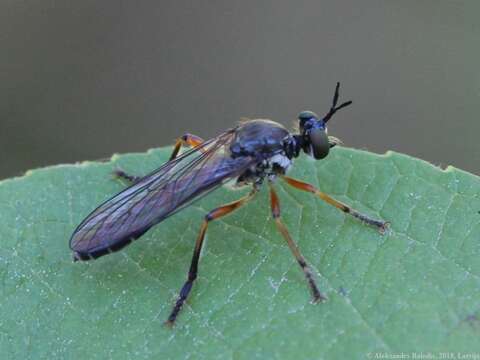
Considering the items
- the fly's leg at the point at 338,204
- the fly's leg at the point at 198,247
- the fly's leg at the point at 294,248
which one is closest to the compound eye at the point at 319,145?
the fly's leg at the point at 338,204

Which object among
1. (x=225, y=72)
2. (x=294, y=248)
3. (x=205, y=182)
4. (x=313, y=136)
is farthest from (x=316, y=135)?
(x=225, y=72)

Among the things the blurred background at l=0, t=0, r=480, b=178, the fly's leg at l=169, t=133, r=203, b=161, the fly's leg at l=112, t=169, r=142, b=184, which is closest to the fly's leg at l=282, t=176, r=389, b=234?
the fly's leg at l=169, t=133, r=203, b=161

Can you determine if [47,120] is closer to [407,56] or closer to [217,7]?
[217,7]

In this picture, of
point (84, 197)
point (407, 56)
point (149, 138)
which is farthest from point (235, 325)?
point (407, 56)

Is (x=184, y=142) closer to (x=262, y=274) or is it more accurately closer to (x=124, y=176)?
(x=124, y=176)

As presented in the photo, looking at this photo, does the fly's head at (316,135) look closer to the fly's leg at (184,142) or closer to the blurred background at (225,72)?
the fly's leg at (184,142)

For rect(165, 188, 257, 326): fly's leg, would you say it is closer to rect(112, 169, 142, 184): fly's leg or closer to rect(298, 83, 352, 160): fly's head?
rect(298, 83, 352, 160): fly's head
